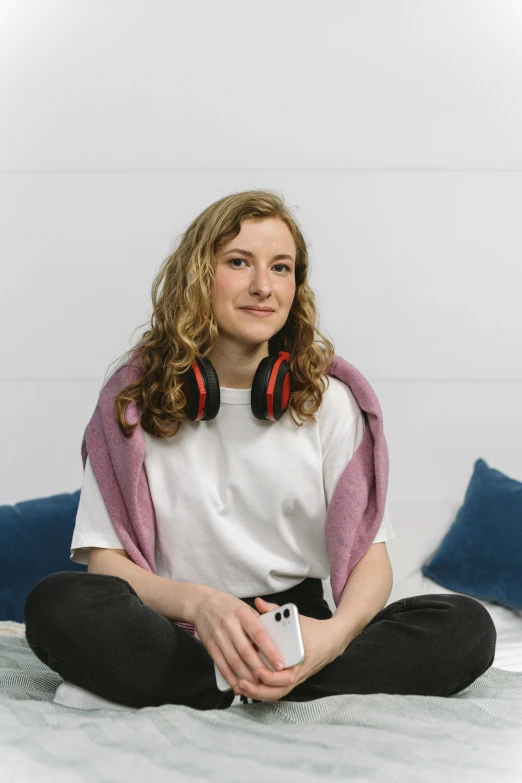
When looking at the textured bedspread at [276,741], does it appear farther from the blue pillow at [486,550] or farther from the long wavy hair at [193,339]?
the blue pillow at [486,550]

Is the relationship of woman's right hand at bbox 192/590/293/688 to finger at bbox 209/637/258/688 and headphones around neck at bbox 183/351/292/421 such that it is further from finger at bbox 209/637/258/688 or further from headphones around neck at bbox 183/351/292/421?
headphones around neck at bbox 183/351/292/421

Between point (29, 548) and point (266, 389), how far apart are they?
0.86m

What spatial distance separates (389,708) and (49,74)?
200 centimetres

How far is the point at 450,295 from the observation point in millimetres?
2613

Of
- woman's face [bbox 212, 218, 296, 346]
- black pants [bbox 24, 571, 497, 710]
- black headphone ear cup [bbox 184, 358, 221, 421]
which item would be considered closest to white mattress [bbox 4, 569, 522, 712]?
black pants [bbox 24, 571, 497, 710]

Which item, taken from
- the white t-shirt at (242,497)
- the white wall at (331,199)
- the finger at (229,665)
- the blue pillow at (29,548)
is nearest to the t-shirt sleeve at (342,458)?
the white t-shirt at (242,497)

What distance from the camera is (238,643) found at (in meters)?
1.32

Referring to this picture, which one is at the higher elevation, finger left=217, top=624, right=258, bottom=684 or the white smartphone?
the white smartphone

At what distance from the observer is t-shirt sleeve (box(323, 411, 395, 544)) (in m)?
1.74

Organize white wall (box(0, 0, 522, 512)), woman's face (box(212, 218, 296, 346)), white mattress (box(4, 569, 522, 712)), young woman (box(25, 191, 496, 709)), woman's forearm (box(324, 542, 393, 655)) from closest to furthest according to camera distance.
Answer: woman's forearm (box(324, 542, 393, 655)) < young woman (box(25, 191, 496, 709)) < woman's face (box(212, 218, 296, 346)) < white mattress (box(4, 569, 522, 712)) < white wall (box(0, 0, 522, 512))

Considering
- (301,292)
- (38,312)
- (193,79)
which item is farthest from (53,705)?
(193,79)

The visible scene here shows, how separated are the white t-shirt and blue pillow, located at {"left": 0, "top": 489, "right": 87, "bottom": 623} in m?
0.55

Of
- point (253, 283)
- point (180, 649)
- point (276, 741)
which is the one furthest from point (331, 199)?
point (276, 741)

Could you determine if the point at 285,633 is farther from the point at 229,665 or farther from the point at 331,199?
the point at 331,199
